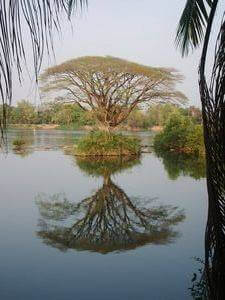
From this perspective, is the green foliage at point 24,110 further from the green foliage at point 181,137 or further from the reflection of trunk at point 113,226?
the green foliage at point 181,137

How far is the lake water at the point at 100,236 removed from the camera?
4789 mm

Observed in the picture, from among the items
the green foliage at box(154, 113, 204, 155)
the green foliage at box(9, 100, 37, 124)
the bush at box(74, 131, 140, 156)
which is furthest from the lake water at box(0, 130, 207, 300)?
the green foliage at box(154, 113, 204, 155)

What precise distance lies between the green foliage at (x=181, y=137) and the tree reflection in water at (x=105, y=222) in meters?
14.3

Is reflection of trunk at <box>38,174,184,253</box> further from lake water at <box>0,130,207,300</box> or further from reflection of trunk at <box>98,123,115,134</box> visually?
reflection of trunk at <box>98,123,115,134</box>

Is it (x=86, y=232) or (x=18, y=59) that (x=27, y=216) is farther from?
(x=18, y=59)

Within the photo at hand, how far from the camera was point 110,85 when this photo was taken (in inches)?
980

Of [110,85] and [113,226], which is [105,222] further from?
[110,85]

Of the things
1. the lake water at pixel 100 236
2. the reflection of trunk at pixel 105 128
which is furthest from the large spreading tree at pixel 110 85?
the lake water at pixel 100 236

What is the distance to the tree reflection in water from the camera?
21.6 feet

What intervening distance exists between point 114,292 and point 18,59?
165 inches

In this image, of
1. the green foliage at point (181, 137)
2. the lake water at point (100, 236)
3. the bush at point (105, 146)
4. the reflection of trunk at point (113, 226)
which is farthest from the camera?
the green foliage at point (181, 137)

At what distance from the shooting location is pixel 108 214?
8.57m

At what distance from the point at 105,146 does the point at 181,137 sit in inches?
222

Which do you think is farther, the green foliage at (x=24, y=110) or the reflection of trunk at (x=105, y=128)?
the reflection of trunk at (x=105, y=128)
